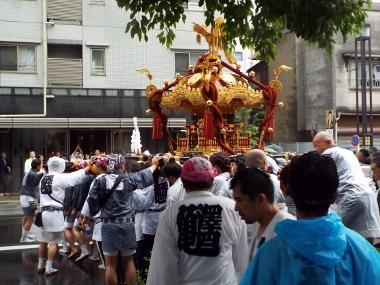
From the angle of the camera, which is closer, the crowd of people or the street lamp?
the crowd of people

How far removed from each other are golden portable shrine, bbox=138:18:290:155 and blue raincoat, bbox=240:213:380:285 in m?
7.47

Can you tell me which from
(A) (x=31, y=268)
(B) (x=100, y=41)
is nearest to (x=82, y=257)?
(A) (x=31, y=268)

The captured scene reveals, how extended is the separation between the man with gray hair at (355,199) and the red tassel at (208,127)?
4225 mm

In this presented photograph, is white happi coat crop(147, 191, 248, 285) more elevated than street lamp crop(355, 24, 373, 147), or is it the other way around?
street lamp crop(355, 24, 373, 147)

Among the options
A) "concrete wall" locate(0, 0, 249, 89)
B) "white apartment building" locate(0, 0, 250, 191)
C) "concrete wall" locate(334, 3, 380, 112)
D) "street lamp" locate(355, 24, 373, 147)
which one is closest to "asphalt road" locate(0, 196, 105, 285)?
"white apartment building" locate(0, 0, 250, 191)

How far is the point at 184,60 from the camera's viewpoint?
2200cm

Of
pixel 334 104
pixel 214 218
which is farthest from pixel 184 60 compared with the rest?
pixel 214 218

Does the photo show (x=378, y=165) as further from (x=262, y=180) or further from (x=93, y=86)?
(x=93, y=86)

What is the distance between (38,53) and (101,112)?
3356 mm

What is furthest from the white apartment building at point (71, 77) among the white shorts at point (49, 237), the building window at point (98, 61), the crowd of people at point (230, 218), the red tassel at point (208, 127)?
the white shorts at point (49, 237)

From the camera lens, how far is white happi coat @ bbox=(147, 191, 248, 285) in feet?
11.6

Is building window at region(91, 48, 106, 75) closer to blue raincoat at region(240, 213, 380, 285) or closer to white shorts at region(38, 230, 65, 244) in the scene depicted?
white shorts at region(38, 230, 65, 244)

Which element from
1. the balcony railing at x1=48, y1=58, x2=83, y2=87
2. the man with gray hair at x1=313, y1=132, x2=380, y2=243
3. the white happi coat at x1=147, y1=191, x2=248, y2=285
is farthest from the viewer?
the balcony railing at x1=48, y1=58, x2=83, y2=87

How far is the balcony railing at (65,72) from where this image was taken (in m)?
20.4
